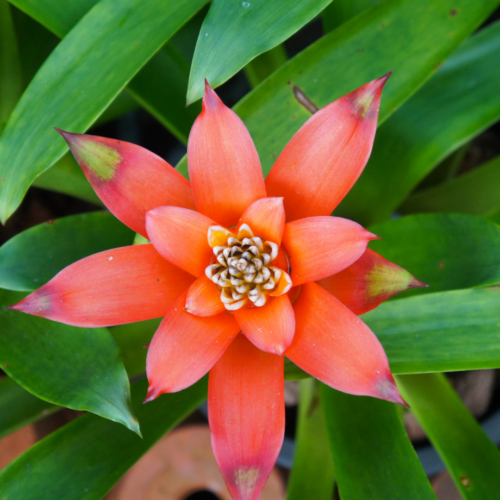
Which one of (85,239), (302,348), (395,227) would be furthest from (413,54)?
(85,239)

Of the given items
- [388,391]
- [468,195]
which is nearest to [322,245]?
[388,391]

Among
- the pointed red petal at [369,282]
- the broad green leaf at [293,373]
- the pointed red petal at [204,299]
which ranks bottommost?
the broad green leaf at [293,373]

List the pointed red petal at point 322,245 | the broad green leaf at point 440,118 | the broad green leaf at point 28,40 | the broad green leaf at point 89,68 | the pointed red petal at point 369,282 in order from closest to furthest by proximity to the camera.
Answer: the pointed red petal at point 322,245 < the pointed red petal at point 369,282 < the broad green leaf at point 89,68 < the broad green leaf at point 440,118 < the broad green leaf at point 28,40

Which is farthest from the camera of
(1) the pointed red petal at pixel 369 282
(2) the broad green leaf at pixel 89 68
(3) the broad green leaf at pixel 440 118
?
(3) the broad green leaf at pixel 440 118

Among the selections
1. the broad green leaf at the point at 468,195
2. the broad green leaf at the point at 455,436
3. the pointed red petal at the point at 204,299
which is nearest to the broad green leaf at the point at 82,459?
the pointed red petal at the point at 204,299

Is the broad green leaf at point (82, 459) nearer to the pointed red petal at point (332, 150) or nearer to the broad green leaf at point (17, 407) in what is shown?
the broad green leaf at point (17, 407)

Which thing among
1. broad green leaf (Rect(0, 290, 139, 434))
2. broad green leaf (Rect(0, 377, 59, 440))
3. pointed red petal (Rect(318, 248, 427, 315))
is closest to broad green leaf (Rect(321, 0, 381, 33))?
pointed red petal (Rect(318, 248, 427, 315))

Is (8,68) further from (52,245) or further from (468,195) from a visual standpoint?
(468,195)

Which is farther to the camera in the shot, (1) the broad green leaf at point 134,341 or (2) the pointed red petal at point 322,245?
(1) the broad green leaf at point 134,341

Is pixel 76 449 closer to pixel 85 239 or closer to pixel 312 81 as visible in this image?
pixel 85 239
